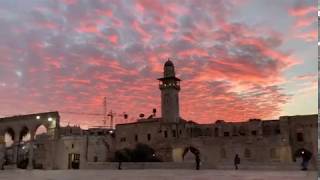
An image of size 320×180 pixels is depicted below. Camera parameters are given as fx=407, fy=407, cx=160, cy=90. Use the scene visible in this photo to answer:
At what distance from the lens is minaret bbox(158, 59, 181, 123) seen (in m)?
58.2

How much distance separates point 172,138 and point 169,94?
312 inches

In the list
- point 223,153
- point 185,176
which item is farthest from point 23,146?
point 185,176

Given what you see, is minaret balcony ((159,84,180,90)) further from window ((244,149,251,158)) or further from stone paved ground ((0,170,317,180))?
stone paved ground ((0,170,317,180))

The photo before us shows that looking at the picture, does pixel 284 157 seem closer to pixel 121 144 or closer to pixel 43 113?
pixel 121 144

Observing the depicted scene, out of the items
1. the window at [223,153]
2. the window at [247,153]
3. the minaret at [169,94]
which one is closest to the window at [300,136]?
the window at [247,153]

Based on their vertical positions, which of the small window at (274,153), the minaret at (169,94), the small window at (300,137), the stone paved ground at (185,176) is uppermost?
the minaret at (169,94)

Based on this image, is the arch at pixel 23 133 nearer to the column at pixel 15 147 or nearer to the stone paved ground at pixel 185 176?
the column at pixel 15 147


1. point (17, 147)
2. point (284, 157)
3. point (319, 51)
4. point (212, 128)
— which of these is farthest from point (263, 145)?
point (17, 147)

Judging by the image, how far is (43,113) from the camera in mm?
53344

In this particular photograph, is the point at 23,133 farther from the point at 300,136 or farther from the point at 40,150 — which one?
the point at 300,136

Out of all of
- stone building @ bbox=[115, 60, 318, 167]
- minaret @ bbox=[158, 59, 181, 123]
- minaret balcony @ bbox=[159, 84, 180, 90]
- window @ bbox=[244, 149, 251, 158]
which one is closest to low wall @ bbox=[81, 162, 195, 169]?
stone building @ bbox=[115, 60, 318, 167]

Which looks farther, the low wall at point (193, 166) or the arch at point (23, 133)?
the arch at point (23, 133)

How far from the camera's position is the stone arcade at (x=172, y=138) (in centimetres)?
4703

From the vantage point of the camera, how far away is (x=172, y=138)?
176 feet
